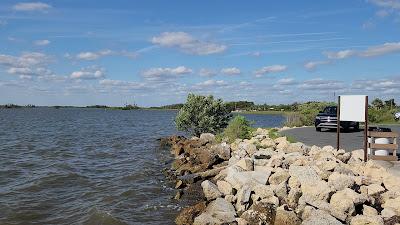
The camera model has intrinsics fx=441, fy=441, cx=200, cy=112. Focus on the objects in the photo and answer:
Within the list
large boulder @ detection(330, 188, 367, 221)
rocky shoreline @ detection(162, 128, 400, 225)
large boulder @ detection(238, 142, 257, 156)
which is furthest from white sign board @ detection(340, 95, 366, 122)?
large boulder @ detection(330, 188, 367, 221)

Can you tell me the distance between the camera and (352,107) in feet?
53.5

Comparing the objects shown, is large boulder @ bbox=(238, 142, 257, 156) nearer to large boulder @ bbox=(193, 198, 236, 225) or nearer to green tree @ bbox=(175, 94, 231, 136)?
large boulder @ bbox=(193, 198, 236, 225)

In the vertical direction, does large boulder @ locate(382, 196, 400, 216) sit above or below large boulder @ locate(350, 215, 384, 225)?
above

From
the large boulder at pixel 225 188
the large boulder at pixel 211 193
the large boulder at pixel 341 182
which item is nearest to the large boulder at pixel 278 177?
the large boulder at pixel 225 188

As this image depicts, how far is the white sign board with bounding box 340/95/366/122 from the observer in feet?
52.3

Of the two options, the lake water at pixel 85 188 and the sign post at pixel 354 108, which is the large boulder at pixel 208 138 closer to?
the lake water at pixel 85 188

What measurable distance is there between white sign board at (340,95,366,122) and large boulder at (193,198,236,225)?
6.34 meters

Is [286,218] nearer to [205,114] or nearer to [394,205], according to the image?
[394,205]

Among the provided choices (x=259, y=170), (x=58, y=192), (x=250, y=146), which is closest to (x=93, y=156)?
(x=58, y=192)

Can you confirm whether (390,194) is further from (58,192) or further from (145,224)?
(58,192)

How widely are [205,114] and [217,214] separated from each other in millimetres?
21439

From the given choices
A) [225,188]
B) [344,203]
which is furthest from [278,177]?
[344,203]

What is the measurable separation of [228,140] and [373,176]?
484 inches

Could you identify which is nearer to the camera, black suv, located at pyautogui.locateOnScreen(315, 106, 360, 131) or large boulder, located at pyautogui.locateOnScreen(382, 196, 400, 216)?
large boulder, located at pyautogui.locateOnScreen(382, 196, 400, 216)
